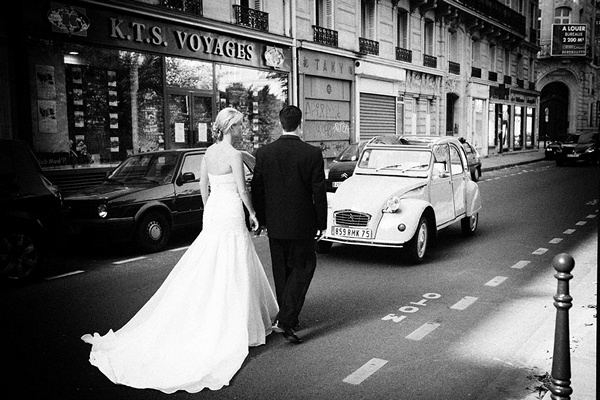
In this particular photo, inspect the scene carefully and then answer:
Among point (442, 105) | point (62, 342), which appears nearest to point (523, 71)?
point (442, 105)

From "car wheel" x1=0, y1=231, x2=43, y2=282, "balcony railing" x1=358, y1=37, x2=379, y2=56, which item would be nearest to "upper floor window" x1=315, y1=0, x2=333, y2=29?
"balcony railing" x1=358, y1=37, x2=379, y2=56

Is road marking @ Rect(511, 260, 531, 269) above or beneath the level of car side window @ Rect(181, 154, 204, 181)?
beneath

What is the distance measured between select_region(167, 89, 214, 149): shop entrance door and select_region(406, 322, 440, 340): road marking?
12203 millimetres

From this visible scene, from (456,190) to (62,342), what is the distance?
6622mm

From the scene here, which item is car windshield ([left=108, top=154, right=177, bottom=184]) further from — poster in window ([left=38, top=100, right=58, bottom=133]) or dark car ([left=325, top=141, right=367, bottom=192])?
dark car ([left=325, top=141, right=367, bottom=192])

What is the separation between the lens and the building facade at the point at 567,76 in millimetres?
58312

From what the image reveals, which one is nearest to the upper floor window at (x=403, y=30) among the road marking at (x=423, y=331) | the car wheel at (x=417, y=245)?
the car wheel at (x=417, y=245)

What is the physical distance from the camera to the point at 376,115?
27.0 meters

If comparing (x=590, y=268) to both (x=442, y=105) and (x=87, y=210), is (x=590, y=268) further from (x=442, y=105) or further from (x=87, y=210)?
(x=442, y=105)

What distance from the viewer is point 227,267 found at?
494 centimetres

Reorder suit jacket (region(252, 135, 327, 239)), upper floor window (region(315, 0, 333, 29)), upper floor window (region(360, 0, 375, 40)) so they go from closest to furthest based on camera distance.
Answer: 1. suit jacket (region(252, 135, 327, 239))
2. upper floor window (region(315, 0, 333, 29))
3. upper floor window (region(360, 0, 375, 40))

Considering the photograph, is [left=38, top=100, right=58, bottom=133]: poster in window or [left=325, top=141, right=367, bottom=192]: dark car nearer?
[left=38, top=100, right=58, bottom=133]: poster in window

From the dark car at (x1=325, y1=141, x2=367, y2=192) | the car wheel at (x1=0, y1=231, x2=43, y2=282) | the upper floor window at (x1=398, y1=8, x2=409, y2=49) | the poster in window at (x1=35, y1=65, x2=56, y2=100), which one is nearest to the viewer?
the car wheel at (x1=0, y1=231, x2=43, y2=282)

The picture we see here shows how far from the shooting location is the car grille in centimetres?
802
